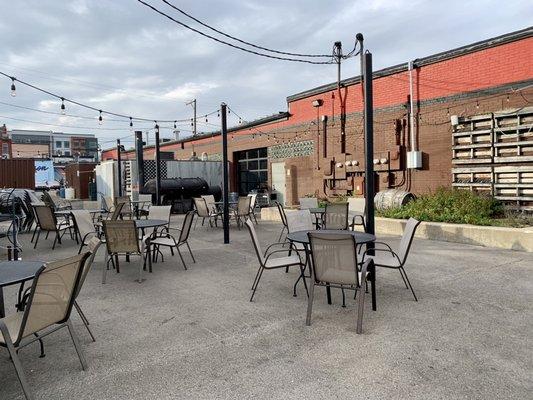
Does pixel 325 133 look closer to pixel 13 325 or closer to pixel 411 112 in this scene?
pixel 411 112

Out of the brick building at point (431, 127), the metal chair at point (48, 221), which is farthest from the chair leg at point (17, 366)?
the brick building at point (431, 127)

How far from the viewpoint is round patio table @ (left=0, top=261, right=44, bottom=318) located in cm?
258

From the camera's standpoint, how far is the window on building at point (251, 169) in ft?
57.5

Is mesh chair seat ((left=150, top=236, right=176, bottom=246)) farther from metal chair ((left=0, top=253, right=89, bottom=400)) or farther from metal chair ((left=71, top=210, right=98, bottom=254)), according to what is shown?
metal chair ((left=0, top=253, right=89, bottom=400))

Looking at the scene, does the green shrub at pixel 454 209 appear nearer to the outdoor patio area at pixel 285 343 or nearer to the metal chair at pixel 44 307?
the outdoor patio area at pixel 285 343

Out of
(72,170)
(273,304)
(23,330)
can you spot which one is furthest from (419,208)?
(72,170)

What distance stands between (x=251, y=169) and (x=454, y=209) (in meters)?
11.3

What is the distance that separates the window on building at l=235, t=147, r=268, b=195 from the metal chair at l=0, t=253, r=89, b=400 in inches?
587

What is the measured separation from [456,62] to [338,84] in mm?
3825

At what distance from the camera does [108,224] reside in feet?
15.9

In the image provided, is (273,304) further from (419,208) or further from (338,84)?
(338,84)

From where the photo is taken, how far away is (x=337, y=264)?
3.29 meters

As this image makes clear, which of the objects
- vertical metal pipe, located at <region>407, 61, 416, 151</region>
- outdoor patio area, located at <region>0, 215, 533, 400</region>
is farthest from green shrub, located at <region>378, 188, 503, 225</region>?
outdoor patio area, located at <region>0, 215, 533, 400</region>

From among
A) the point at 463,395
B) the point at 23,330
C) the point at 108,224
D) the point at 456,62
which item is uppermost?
the point at 456,62
